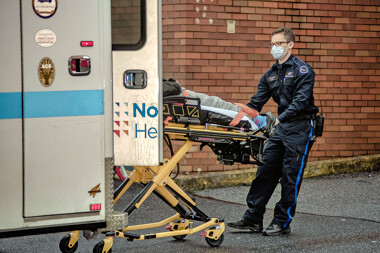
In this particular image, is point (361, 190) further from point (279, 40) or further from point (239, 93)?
point (279, 40)

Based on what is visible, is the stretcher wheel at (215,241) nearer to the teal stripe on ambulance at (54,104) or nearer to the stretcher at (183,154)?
the stretcher at (183,154)

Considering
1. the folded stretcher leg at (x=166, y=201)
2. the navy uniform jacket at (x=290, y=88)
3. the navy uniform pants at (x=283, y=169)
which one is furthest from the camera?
the navy uniform pants at (x=283, y=169)

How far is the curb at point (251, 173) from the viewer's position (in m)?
8.74

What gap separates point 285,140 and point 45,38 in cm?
281

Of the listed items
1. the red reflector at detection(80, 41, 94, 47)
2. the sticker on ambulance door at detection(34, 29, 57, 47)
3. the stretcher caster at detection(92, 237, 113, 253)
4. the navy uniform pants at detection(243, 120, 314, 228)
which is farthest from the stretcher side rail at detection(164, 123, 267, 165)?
the sticker on ambulance door at detection(34, 29, 57, 47)

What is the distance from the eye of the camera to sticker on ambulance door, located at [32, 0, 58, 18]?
4.53 metres

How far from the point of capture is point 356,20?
32.1ft

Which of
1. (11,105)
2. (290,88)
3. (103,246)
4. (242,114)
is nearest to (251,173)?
(290,88)

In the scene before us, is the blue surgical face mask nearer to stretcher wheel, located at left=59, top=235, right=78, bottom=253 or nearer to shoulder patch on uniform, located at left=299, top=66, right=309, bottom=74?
shoulder patch on uniform, located at left=299, top=66, right=309, bottom=74

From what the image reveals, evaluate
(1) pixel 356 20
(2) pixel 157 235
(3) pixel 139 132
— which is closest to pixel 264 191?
(2) pixel 157 235

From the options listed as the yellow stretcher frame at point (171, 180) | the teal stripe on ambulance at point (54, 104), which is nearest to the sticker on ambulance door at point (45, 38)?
the teal stripe on ambulance at point (54, 104)

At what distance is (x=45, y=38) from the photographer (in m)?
Answer: 4.57

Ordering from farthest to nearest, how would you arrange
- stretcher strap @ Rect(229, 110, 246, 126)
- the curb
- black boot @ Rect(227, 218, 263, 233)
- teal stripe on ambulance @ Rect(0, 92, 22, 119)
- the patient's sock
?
the curb
black boot @ Rect(227, 218, 263, 233)
the patient's sock
stretcher strap @ Rect(229, 110, 246, 126)
teal stripe on ambulance @ Rect(0, 92, 22, 119)

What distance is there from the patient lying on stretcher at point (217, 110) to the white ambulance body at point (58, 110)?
2.54 feet
